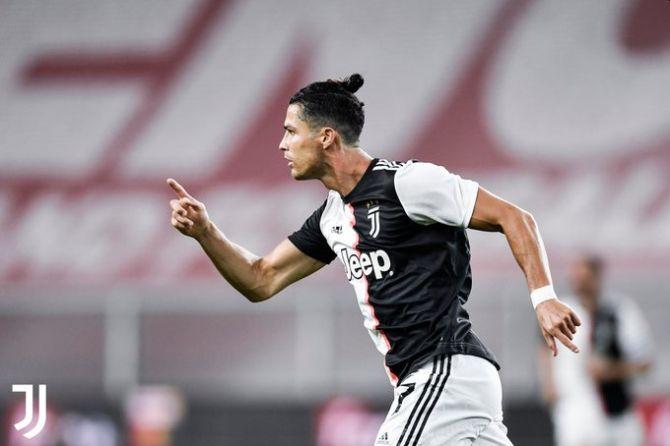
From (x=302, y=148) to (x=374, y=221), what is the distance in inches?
17.0

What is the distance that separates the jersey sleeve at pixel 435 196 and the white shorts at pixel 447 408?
50 centimetres

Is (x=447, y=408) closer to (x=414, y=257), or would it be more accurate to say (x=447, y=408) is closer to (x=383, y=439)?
(x=383, y=439)

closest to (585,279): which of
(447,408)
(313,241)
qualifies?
(313,241)

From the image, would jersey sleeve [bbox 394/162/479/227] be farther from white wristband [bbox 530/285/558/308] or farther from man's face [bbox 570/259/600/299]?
man's face [bbox 570/259/600/299]

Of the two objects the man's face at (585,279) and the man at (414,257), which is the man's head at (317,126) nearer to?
the man at (414,257)

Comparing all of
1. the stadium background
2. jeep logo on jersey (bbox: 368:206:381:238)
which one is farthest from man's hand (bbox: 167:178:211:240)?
the stadium background

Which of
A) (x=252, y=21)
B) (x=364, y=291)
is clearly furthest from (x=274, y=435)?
(x=252, y=21)

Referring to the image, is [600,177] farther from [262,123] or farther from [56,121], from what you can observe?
[56,121]

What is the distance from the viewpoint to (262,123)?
1739 cm

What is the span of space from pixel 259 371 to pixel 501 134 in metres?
4.71

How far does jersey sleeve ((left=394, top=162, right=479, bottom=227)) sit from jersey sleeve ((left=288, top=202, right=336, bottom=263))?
594 mm

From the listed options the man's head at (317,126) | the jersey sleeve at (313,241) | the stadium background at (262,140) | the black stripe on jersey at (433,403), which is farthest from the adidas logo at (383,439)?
the stadium background at (262,140)

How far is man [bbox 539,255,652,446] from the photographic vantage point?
866 cm

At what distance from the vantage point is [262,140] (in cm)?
1736
